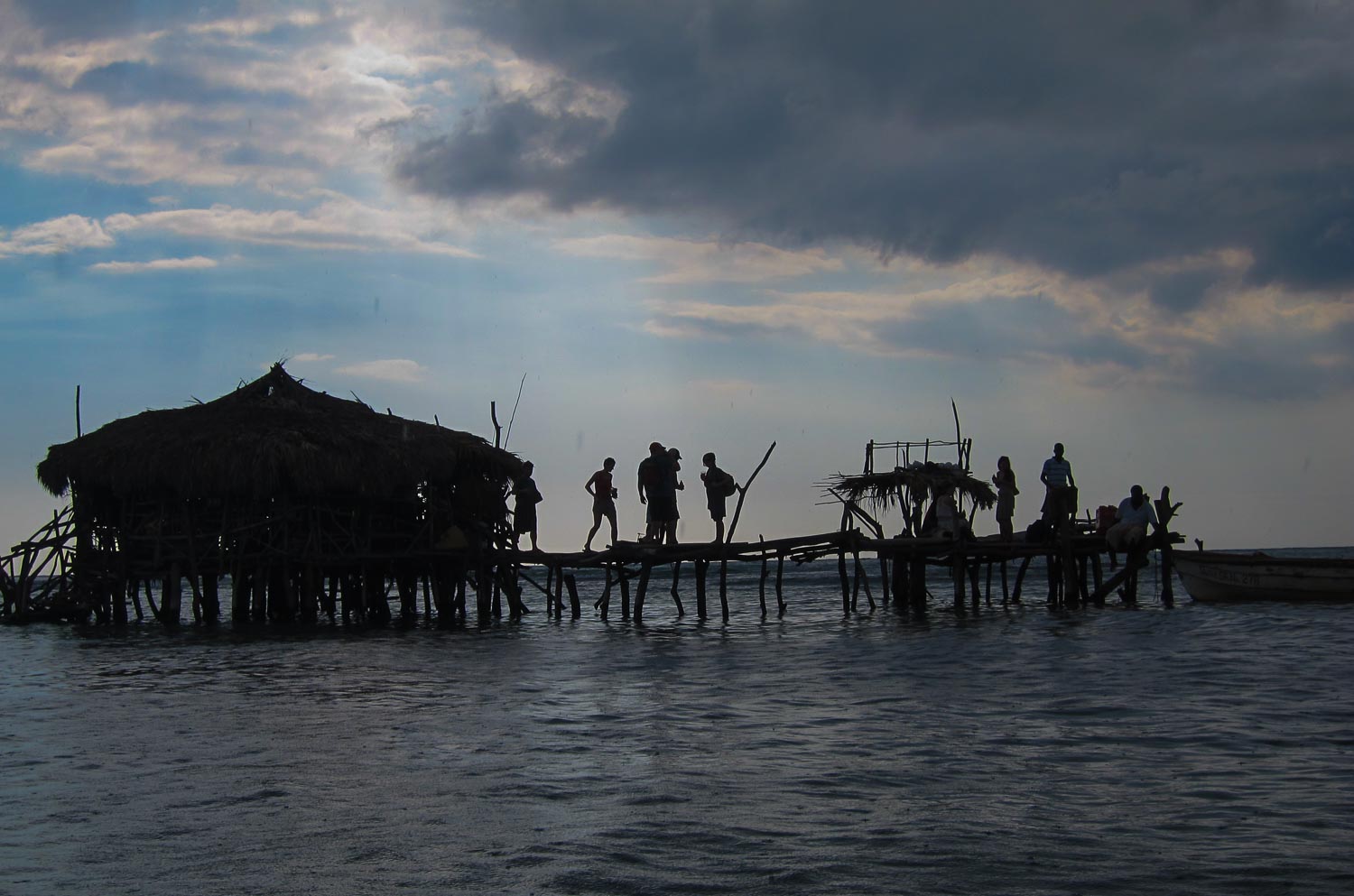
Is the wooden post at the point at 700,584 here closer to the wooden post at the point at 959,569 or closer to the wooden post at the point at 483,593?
the wooden post at the point at 483,593

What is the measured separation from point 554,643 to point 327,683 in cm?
545

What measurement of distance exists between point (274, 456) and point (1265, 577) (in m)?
17.8

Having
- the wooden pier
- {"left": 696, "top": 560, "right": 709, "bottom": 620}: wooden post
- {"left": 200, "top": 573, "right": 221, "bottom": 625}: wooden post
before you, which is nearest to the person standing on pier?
the wooden pier

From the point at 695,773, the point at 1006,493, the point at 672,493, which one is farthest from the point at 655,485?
the point at 695,773

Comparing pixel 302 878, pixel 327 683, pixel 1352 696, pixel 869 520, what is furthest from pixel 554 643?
pixel 302 878

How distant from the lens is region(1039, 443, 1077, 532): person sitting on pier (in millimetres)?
21984

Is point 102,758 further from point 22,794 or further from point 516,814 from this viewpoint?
point 516,814

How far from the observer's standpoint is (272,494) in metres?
23.1

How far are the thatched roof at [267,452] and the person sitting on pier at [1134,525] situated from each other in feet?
37.3

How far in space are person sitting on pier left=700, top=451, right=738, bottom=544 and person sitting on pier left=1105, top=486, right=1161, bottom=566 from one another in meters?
6.77

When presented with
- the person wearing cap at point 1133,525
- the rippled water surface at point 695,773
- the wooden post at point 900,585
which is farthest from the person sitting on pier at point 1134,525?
the rippled water surface at point 695,773

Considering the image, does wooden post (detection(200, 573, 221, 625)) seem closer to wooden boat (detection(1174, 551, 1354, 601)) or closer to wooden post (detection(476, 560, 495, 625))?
wooden post (detection(476, 560, 495, 625))

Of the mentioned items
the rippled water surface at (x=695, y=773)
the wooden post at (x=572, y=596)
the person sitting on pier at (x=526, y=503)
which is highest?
the person sitting on pier at (x=526, y=503)

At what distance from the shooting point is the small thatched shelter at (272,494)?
22422 mm
